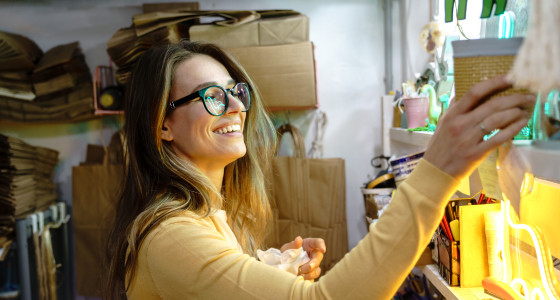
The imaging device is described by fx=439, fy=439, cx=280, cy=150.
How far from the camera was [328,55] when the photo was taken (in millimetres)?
2584

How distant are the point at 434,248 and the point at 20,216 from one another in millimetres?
2034

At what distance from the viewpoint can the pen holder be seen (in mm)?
1182

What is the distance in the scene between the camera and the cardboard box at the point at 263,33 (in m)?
2.17

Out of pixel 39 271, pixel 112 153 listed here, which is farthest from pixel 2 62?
pixel 39 271

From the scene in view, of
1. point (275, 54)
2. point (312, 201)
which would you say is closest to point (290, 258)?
point (312, 201)

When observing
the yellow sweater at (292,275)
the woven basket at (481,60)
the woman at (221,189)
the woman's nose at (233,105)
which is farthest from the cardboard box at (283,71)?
the woven basket at (481,60)

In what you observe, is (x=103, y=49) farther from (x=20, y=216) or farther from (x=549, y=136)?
(x=549, y=136)

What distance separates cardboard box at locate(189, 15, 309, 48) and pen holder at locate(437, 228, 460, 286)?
4.20 ft

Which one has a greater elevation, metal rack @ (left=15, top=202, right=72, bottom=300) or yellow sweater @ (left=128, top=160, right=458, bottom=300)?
yellow sweater @ (left=128, top=160, right=458, bottom=300)

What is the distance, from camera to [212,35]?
7.10 feet

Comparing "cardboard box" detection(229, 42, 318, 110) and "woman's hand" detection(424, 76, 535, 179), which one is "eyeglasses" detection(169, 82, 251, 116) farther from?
"cardboard box" detection(229, 42, 318, 110)

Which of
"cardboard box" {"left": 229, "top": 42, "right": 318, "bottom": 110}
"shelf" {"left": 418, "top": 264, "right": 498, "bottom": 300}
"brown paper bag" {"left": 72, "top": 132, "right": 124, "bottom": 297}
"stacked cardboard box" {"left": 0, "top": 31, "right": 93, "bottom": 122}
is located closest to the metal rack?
"brown paper bag" {"left": 72, "top": 132, "right": 124, "bottom": 297}

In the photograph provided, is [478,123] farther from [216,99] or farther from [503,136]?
[216,99]

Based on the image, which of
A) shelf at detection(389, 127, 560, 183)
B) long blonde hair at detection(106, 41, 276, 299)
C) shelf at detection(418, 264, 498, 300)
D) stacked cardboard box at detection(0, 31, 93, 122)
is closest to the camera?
shelf at detection(389, 127, 560, 183)
